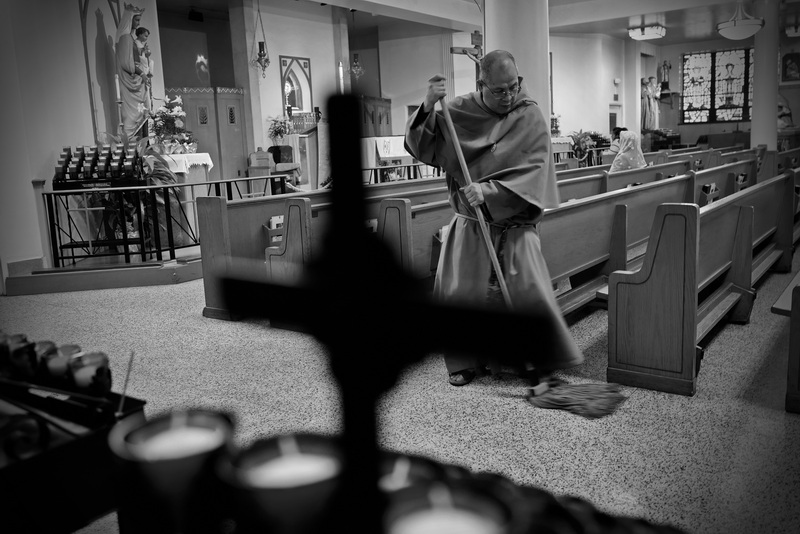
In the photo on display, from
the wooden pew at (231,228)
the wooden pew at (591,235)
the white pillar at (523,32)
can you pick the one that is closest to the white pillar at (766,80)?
the wooden pew at (591,235)

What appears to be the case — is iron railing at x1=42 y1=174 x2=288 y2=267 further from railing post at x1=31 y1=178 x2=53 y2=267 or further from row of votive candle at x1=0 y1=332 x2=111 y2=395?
row of votive candle at x1=0 y1=332 x2=111 y2=395

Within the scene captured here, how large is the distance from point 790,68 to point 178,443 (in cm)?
2843

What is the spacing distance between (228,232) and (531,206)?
119 inches

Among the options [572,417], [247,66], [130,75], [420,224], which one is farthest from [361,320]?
[247,66]

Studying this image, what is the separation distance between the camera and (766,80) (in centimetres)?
1488

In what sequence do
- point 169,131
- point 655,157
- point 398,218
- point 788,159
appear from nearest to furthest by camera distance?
point 398,218, point 169,131, point 655,157, point 788,159

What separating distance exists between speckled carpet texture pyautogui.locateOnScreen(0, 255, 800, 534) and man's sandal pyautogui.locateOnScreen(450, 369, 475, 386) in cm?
7

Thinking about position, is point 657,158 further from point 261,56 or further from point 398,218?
point 261,56

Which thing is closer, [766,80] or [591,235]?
[591,235]

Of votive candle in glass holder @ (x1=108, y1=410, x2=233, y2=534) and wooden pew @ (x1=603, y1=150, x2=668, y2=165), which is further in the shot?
wooden pew @ (x1=603, y1=150, x2=668, y2=165)

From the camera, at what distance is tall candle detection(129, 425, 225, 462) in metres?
0.66

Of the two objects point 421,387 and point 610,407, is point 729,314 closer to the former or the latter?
point 610,407

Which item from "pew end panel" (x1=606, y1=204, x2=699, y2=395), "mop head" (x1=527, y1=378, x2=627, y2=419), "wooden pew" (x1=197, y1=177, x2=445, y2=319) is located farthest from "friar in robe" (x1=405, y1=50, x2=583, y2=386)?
"wooden pew" (x1=197, y1=177, x2=445, y2=319)

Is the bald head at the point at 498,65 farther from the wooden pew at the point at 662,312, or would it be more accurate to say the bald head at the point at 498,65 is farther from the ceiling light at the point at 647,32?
the ceiling light at the point at 647,32
